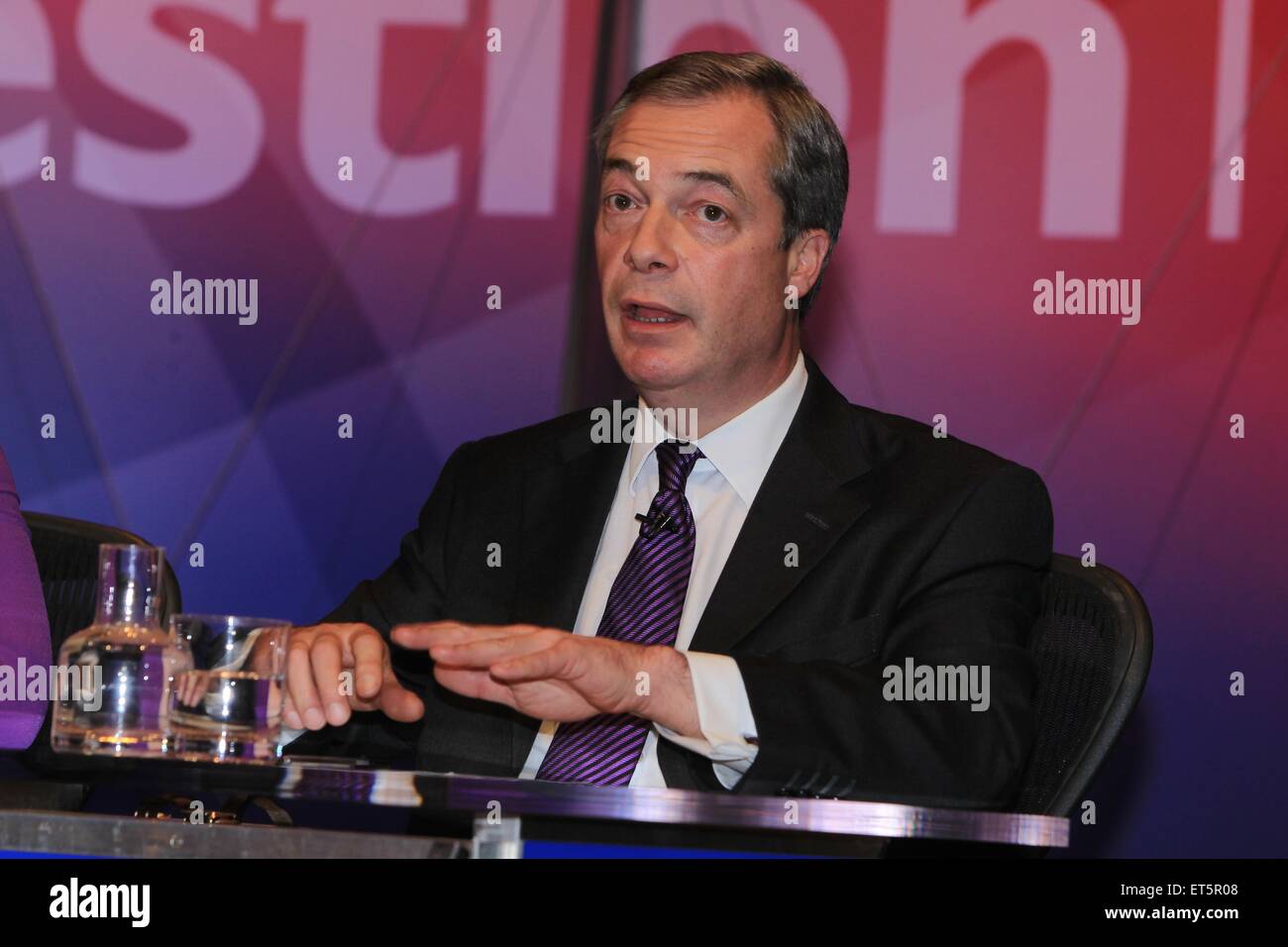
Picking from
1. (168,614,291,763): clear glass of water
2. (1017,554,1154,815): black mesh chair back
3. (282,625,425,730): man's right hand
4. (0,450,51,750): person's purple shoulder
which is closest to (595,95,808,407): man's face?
(1017,554,1154,815): black mesh chair back

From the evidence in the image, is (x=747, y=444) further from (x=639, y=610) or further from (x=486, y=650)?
(x=486, y=650)

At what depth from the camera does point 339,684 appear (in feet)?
6.21

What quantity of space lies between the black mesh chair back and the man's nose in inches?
27.8

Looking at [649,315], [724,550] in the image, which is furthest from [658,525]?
[649,315]

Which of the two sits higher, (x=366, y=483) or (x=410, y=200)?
(x=410, y=200)

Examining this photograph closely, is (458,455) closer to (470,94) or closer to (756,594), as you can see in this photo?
(756,594)

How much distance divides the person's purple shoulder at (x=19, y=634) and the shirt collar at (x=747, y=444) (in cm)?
85

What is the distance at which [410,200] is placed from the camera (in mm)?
3891

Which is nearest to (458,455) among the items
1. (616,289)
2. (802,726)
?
(616,289)

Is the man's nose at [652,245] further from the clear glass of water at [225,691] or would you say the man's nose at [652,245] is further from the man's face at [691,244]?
the clear glass of water at [225,691]

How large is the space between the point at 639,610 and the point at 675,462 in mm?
258

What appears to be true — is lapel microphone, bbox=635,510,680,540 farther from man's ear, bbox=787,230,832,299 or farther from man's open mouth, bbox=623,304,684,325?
man's ear, bbox=787,230,832,299
